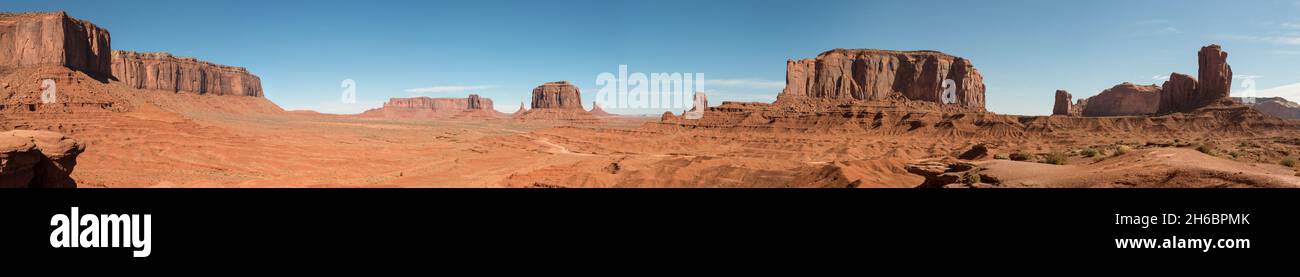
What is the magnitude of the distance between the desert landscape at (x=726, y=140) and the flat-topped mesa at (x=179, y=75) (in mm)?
673

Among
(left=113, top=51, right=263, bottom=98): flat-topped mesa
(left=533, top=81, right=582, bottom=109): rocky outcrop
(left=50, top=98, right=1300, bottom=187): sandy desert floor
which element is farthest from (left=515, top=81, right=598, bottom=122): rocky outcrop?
(left=50, top=98, right=1300, bottom=187): sandy desert floor

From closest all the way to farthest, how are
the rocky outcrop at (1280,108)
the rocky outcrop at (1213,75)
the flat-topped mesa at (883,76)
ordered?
the rocky outcrop at (1213,75) < the flat-topped mesa at (883,76) < the rocky outcrop at (1280,108)

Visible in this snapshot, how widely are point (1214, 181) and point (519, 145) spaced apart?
50.0 metres

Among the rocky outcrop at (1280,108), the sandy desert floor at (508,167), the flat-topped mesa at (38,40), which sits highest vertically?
the flat-topped mesa at (38,40)

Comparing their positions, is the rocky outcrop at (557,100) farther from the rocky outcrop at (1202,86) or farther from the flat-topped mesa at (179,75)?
the rocky outcrop at (1202,86)

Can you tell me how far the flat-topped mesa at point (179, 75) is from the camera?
390ft

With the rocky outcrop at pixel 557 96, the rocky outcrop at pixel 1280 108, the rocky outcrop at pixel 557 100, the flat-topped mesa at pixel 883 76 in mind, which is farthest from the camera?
the rocky outcrop at pixel 557 96

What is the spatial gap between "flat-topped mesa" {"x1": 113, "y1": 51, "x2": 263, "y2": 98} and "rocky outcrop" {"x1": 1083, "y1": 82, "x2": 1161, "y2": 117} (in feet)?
638

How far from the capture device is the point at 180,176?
80.4 ft

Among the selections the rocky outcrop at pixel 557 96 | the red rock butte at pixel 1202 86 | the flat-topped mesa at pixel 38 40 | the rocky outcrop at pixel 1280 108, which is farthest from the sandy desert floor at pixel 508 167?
the rocky outcrop at pixel 557 96

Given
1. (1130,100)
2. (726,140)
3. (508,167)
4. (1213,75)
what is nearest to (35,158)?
(508,167)
